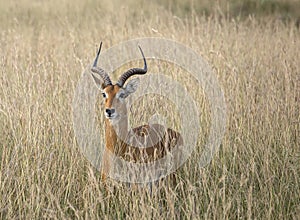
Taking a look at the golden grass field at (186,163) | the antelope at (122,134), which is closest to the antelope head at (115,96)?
the antelope at (122,134)

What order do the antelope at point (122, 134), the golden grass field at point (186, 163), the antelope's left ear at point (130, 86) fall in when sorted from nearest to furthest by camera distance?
the golden grass field at point (186, 163) < the antelope at point (122, 134) < the antelope's left ear at point (130, 86)

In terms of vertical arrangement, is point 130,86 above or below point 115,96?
above

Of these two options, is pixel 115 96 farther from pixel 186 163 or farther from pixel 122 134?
pixel 186 163

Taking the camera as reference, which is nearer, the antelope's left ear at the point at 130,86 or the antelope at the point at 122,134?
the antelope at the point at 122,134

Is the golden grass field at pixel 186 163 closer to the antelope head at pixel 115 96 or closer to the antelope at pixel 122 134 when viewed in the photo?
the antelope at pixel 122 134

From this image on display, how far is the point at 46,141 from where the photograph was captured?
13.6 ft

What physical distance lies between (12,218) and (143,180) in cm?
88

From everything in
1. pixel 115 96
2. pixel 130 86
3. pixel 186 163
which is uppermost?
pixel 130 86

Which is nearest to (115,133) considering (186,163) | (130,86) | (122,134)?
(122,134)

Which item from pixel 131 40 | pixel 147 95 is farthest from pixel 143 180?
pixel 131 40

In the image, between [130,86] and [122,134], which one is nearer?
[122,134]

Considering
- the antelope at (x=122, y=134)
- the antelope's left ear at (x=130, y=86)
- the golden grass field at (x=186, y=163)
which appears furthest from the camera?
the antelope's left ear at (x=130, y=86)

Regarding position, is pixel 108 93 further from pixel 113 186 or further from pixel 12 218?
Result: pixel 12 218

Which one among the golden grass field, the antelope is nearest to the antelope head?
the antelope
